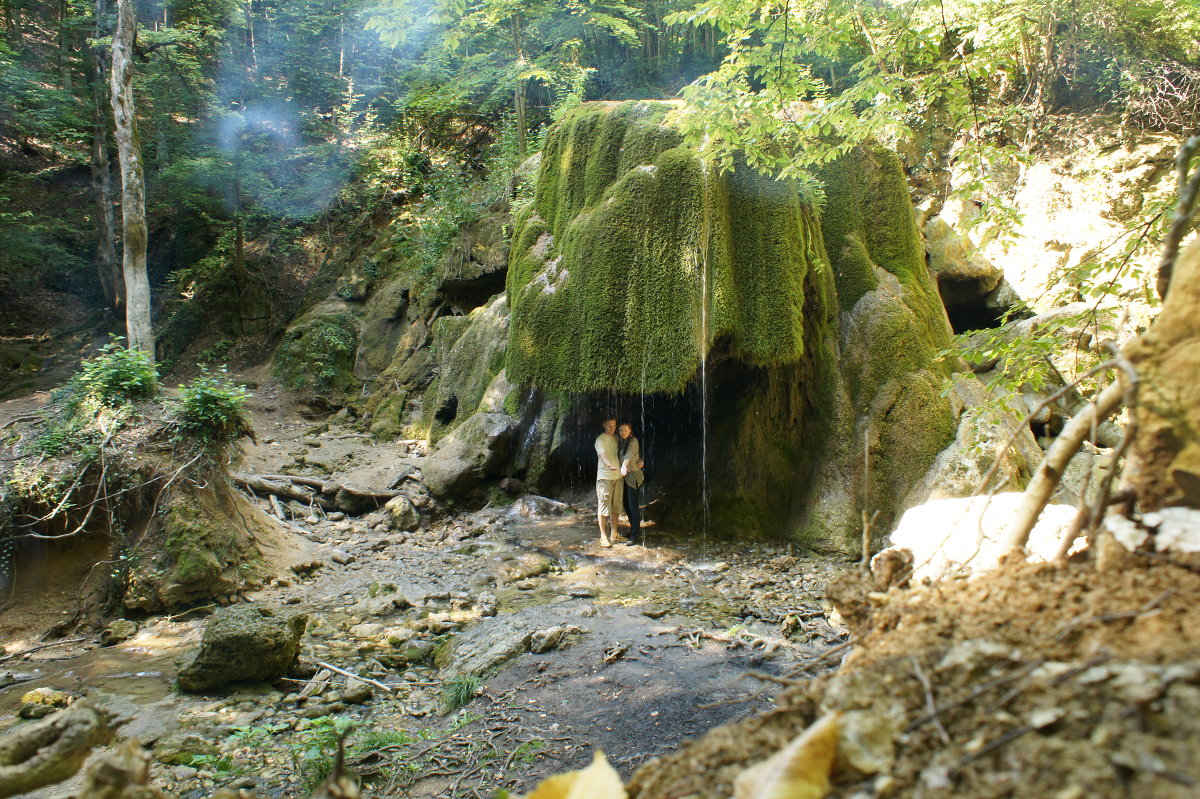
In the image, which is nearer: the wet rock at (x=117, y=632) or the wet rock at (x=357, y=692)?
the wet rock at (x=357, y=692)

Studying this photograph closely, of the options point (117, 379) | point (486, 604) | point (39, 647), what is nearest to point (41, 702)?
point (39, 647)

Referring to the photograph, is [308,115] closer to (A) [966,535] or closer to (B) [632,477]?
(B) [632,477]

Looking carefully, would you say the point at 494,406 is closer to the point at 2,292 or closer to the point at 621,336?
the point at 621,336

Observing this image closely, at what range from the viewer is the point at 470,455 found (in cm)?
1069

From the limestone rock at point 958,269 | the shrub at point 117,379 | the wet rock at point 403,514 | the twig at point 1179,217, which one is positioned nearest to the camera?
the twig at point 1179,217

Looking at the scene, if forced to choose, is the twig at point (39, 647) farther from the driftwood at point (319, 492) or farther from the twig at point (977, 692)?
the twig at point (977, 692)

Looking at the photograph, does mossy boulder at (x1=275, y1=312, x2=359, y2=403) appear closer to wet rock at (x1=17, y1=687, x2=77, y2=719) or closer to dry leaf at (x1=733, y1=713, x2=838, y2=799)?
wet rock at (x1=17, y1=687, x2=77, y2=719)

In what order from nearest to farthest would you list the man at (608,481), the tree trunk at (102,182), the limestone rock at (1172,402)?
the limestone rock at (1172,402) < the man at (608,481) < the tree trunk at (102,182)

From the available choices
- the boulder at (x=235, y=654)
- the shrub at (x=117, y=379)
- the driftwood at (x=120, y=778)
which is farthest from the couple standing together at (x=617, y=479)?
the driftwood at (x=120, y=778)

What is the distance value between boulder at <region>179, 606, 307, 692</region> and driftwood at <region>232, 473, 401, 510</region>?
538cm

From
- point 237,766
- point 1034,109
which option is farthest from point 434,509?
point 1034,109

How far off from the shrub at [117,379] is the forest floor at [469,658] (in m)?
1.69

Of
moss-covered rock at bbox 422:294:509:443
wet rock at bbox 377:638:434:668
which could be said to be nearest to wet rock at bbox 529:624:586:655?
wet rock at bbox 377:638:434:668

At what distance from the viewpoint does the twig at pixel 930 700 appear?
1200 mm
